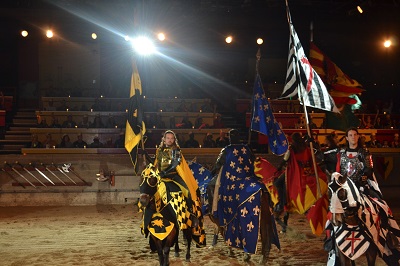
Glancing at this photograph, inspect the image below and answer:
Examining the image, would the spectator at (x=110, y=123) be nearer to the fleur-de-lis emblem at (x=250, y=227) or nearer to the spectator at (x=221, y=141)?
the spectator at (x=221, y=141)

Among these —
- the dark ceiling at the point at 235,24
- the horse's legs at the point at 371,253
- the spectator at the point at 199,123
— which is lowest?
the horse's legs at the point at 371,253

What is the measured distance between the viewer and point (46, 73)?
1039 inches

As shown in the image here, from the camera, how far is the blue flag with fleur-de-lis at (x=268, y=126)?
392 inches

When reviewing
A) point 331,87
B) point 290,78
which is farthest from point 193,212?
point 331,87

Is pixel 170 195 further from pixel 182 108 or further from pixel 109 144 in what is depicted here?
pixel 182 108

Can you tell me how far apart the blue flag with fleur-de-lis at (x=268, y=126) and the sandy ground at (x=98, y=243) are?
6.32 ft

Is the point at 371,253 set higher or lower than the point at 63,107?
lower

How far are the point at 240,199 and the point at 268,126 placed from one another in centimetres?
181

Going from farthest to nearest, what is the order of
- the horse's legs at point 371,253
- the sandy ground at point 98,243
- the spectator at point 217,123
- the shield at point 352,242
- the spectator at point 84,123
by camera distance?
the spectator at point 217,123, the spectator at point 84,123, the sandy ground at point 98,243, the horse's legs at point 371,253, the shield at point 352,242

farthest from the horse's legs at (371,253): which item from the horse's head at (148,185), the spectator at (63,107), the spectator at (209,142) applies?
the spectator at (63,107)

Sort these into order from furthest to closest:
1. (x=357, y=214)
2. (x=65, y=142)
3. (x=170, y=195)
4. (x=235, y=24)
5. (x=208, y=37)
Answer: (x=208, y=37) < (x=235, y=24) < (x=65, y=142) < (x=170, y=195) < (x=357, y=214)

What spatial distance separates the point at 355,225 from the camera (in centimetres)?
686

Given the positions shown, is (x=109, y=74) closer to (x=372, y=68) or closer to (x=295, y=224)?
(x=372, y=68)

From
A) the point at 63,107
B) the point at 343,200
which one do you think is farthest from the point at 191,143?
the point at 343,200
